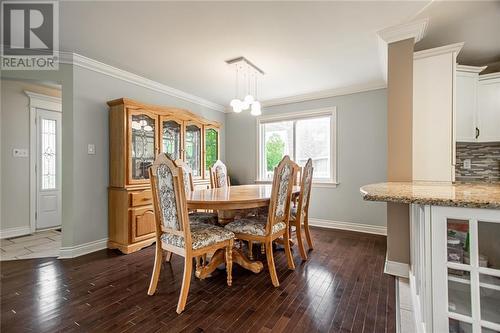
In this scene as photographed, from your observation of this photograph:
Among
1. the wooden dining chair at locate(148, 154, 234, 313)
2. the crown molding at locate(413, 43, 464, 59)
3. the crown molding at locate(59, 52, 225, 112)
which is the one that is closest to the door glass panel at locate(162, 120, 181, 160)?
the crown molding at locate(59, 52, 225, 112)

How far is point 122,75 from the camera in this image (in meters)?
3.18

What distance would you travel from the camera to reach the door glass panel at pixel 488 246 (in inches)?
40.2

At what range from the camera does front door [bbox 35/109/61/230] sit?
3.80m

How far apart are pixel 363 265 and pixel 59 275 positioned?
307 cm

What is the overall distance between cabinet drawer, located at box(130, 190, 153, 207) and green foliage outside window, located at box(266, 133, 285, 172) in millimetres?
2442

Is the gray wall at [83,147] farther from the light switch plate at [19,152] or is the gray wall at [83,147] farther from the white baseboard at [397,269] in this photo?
the white baseboard at [397,269]

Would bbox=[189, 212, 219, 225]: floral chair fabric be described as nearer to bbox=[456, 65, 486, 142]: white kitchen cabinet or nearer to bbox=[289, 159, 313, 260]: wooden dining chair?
bbox=[289, 159, 313, 260]: wooden dining chair

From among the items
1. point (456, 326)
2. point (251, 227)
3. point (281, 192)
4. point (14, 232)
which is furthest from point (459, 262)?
point (14, 232)

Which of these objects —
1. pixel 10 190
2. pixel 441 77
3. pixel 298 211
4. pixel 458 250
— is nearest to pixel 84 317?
pixel 298 211

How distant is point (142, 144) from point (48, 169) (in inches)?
85.3

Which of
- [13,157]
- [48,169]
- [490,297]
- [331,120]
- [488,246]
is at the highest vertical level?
[331,120]

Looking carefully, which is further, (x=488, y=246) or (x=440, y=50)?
(x=440, y=50)

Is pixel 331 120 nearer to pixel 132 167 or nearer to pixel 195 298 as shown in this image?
pixel 132 167

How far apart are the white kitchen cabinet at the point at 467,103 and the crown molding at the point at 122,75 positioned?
3.87m
